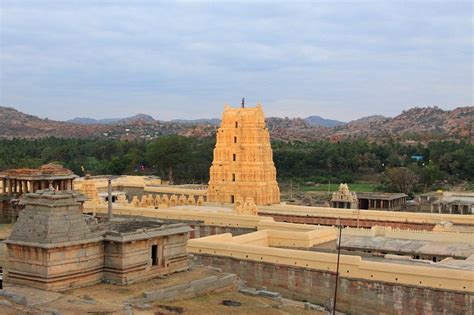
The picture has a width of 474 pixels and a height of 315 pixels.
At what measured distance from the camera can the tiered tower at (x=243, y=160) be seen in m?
46.2

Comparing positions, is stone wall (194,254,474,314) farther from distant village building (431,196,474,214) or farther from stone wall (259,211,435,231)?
distant village building (431,196,474,214)

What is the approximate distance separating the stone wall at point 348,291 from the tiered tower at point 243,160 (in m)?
15.5

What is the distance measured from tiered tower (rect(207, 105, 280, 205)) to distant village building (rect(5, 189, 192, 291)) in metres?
21.7

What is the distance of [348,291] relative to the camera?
87.5 ft

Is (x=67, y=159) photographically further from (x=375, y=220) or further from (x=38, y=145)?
(x=375, y=220)

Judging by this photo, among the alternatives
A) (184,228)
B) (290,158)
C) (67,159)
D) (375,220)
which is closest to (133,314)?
(184,228)

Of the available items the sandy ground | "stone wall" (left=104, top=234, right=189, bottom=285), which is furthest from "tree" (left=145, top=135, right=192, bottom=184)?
the sandy ground

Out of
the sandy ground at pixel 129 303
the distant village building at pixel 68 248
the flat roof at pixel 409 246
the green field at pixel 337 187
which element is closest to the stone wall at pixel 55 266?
the distant village building at pixel 68 248

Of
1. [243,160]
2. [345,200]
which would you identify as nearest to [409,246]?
[243,160]

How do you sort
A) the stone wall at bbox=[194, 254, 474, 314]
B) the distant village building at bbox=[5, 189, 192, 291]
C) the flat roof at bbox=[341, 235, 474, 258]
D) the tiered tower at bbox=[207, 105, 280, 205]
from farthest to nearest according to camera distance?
1. the tiered tower at bbox=[207, 105, 280, 205]
2. the flat roof at bbox=[341, 235, 474, 258]
3. the stone wall at bbox=[194, 254, 474, 314]
4. the distant village building at bbox=[5, 189, 192, 291]

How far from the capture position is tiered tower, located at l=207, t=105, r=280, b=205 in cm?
4625

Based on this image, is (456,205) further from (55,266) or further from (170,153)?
(55,266)

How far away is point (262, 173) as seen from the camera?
4631 centimetres

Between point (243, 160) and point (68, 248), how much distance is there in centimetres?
2489
